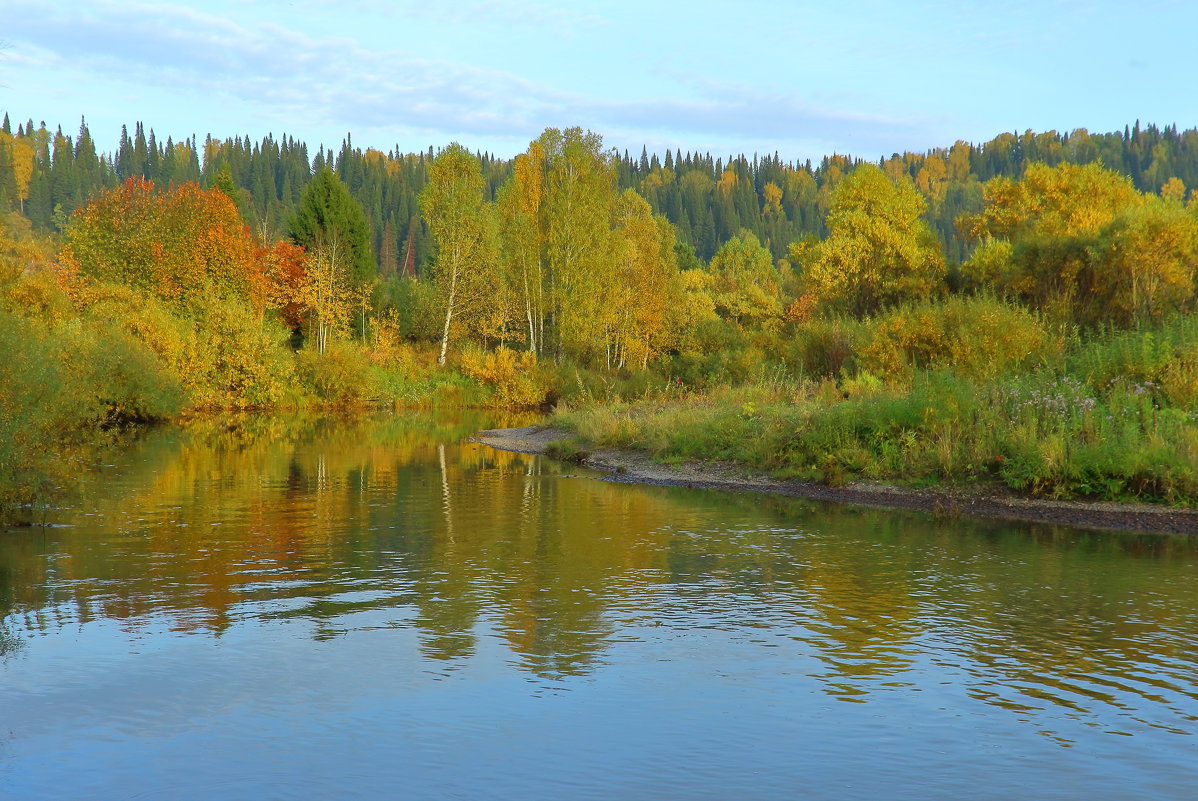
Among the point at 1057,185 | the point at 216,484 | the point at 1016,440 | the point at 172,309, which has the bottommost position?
the point at 216,484

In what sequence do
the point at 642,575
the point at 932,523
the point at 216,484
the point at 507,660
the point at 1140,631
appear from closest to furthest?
the point at 507,660 → the point at 1140,631 → the point at 642,575 → the point at 932,523 → the point at 216,484

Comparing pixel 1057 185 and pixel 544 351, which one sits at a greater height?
pixel 1057 185

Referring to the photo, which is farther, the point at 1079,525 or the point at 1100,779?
the point at 1079,525

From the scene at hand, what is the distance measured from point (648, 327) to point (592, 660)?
147 ft

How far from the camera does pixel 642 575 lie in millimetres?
11961

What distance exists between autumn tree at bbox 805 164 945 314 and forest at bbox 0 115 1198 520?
14cm

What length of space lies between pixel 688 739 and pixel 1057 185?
43523mm

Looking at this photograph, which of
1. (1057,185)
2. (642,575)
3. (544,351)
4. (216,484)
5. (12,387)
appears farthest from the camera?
(544,351)

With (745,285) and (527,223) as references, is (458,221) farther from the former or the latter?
(745,285)

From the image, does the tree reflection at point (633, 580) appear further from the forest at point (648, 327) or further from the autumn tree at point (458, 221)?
the autumn tree at point (458, 221)

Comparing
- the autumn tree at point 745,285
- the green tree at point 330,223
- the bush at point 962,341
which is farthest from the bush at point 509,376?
the bush at point 962,341

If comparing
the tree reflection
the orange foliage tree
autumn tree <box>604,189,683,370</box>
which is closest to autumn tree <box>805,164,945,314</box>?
autumn tree <box>604,189,683,370</box>

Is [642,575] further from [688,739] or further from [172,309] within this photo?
[172,309]

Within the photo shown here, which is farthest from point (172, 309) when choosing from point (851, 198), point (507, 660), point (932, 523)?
point (507, 660)
